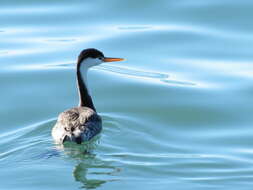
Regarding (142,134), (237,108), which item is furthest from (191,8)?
(142,134)

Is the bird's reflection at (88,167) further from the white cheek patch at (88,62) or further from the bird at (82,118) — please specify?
the white cheek patch at (88,62)

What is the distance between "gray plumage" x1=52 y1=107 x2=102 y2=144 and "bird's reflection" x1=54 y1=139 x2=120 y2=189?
131 mm

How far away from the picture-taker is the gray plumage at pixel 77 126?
12.4m

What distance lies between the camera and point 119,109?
1445 cm

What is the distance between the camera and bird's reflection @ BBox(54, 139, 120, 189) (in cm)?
1095

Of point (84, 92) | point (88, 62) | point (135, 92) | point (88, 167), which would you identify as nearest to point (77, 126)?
point (88, 167)

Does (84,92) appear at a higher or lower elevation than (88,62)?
lower

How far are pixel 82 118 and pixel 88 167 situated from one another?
1.50 m

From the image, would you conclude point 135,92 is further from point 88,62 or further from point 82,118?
point 82,118

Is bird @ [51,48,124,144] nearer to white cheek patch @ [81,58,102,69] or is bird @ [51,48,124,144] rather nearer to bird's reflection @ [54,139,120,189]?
white cheek patch @ [81,58,102,69]

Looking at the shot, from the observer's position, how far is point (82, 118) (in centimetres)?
1287

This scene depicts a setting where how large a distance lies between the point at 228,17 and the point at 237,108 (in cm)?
459

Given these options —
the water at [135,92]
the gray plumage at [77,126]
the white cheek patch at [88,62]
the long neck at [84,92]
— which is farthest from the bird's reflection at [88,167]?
the white cheek patch at [88,62]

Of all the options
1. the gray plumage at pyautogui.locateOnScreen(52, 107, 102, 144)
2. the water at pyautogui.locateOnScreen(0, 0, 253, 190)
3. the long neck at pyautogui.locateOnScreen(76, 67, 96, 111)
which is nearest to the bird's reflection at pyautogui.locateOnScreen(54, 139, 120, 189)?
the water at pyautogui.locateOnScreen(0, 0, 253, 190)
